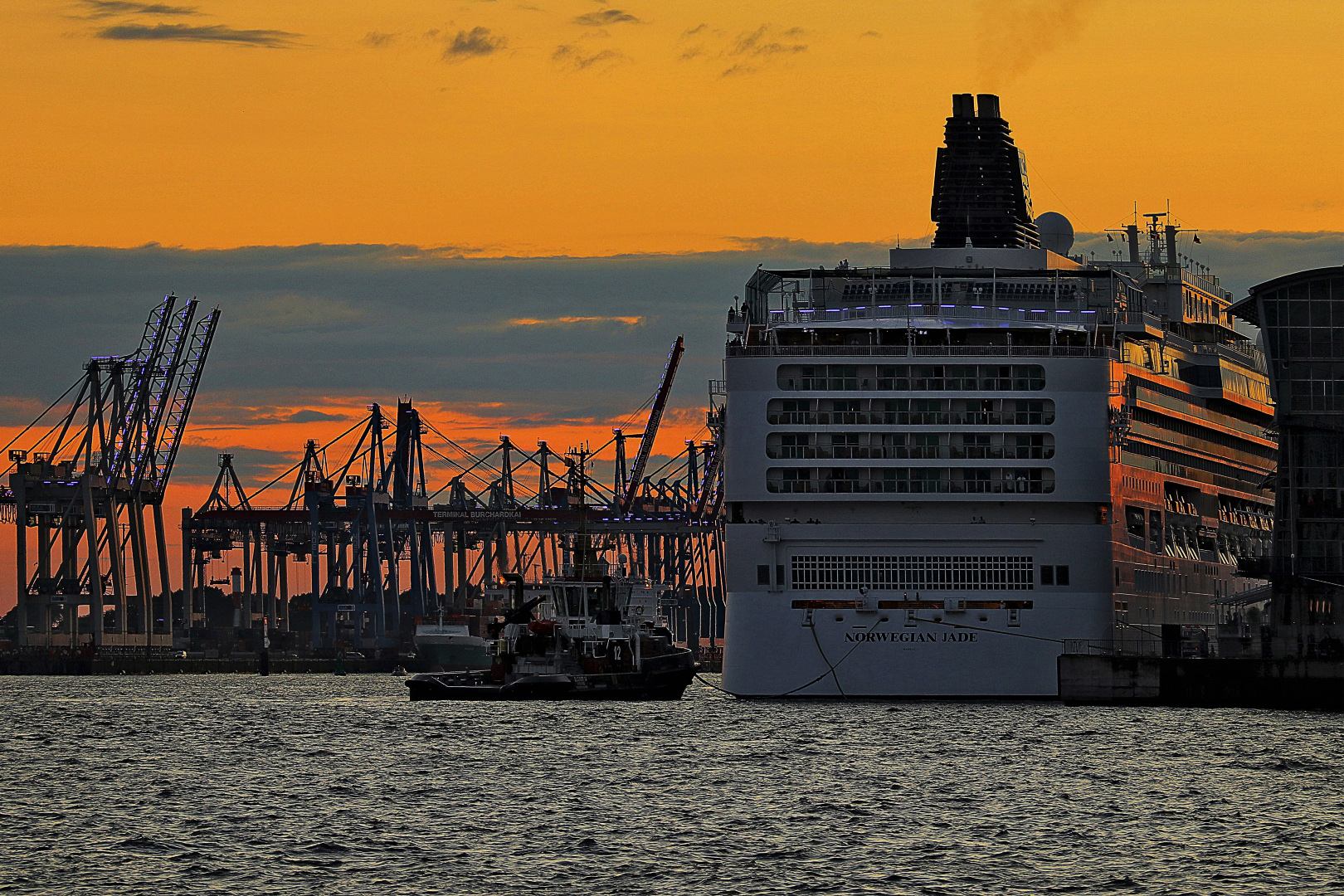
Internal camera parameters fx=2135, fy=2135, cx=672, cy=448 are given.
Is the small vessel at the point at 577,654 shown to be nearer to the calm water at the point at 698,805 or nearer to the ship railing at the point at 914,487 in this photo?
the calm water at the point at 698,805

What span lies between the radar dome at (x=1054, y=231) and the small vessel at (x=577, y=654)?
993 inches

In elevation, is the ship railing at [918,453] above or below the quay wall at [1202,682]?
above

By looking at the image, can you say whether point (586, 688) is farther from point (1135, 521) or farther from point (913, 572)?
point (1135, 521)

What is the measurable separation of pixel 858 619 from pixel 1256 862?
3095 centimetres

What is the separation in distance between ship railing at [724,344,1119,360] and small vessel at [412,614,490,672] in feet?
320

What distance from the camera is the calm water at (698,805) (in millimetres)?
38156

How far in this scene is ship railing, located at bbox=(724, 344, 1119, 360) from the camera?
240 ft

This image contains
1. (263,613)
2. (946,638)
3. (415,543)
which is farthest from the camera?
(415,543)

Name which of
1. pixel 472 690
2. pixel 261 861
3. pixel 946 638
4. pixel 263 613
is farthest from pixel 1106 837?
pixel 263 613

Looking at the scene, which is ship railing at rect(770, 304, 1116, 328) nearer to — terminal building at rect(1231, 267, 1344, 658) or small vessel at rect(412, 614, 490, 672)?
terminal building at rect(1231, 267, 1344, 658)

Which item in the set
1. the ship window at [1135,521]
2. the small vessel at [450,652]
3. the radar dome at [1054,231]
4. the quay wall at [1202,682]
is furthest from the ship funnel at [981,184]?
the small vessel at [450,652]

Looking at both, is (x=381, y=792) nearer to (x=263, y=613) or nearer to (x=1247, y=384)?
(x=1247, y=384)

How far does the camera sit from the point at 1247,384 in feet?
315

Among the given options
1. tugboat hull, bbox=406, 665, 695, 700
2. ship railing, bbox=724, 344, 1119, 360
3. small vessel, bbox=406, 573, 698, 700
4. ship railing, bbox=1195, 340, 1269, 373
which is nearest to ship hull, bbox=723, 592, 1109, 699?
ship railing, bbox=724, 344, 1119, 360
